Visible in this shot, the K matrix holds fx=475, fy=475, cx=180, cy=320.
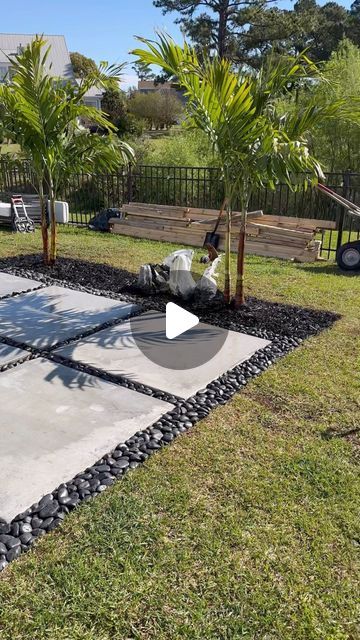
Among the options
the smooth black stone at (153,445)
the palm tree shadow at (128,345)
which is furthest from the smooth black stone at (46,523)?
the palm tree shadow at (128,345)

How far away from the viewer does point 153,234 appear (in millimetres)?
9844

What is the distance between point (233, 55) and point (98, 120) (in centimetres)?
2177

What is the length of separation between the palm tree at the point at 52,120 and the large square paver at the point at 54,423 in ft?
11.2

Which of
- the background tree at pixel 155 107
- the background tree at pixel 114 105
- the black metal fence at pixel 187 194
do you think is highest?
the background tree at pixel 155 107

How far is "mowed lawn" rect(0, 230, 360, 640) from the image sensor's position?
1.81 metres

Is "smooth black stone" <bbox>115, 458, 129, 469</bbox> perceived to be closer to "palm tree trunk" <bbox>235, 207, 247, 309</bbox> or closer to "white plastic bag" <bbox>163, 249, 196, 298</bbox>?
"palm tree trunk" <bbox>235, 207, 247, 309</bbox>

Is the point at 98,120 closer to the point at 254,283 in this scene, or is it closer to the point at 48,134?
the point at 48,134

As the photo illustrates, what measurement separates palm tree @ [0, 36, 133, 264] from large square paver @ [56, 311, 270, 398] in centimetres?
274

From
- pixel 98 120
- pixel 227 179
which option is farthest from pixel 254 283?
pixel 98 120

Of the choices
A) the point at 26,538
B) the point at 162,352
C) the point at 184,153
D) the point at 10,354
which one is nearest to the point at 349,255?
the point at 162,352

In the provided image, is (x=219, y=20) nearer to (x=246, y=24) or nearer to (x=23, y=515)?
(x=246, y=24)

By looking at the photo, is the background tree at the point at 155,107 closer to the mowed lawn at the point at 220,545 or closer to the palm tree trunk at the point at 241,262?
the palm tree trunk at the point at 241,262
